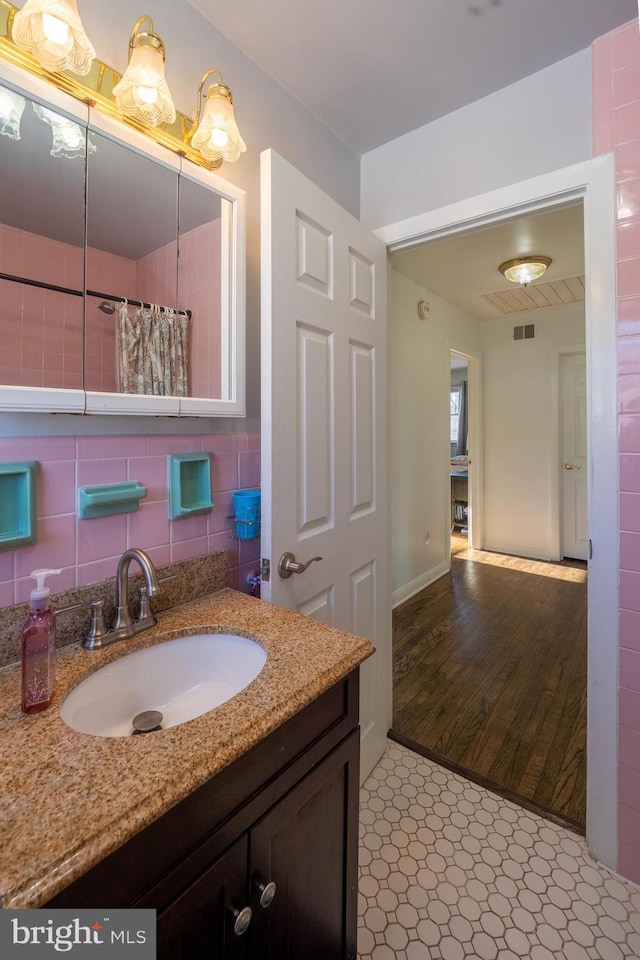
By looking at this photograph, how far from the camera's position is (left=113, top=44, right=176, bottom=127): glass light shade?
0.98 m

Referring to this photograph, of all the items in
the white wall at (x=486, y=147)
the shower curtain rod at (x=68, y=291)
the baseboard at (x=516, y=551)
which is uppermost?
the white wall at (x=486, y=147)

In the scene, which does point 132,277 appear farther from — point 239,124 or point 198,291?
point 239,124

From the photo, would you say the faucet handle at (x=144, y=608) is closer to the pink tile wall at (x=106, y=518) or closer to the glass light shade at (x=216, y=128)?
the pink tile wall at (x=106, y=518)

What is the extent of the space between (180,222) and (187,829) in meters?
1.29

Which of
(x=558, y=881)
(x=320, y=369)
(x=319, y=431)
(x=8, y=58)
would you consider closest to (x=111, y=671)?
(x=319, y=431)

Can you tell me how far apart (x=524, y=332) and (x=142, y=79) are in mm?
4088

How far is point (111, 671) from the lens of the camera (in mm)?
890

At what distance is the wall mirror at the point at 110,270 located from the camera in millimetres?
887

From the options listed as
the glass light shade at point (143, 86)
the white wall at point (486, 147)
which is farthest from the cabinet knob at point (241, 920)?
the white wall at point (486, 147)

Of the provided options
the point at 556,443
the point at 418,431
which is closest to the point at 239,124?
the point at 418,431

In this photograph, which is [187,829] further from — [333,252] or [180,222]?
[333,252]

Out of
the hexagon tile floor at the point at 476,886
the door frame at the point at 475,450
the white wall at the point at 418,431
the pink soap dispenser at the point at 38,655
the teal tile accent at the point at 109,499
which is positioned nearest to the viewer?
Result: the pink soap dispenser at the point at 38,655

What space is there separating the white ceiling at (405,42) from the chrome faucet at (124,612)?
1.50 metres

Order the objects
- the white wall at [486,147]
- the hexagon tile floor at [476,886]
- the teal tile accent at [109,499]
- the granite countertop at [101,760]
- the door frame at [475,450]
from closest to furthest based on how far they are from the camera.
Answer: the granite countertop at [101,760] < the teal tile accent at [109,499] < the hexagon tile floor at [476,886] < the white wall at [486,147] < the door frame at [475,450]
